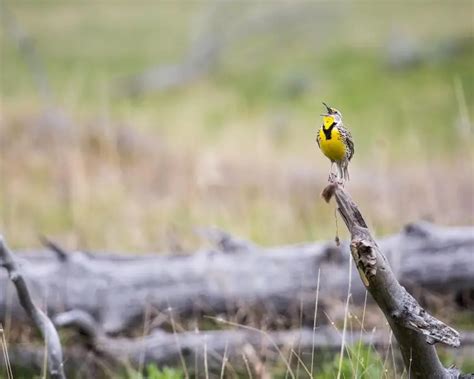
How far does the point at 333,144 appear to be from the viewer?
5.41 feet

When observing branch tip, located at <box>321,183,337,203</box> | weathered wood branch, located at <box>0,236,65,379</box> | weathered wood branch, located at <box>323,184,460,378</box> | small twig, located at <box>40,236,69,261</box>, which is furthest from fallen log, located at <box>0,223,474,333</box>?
branch tip, located at <box>321,183,337,203</box>

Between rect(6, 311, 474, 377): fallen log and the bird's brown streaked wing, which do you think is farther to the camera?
rect(6, 311, 474, 377): fallen log

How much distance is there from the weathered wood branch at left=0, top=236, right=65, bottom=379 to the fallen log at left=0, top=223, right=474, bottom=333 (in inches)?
51.9

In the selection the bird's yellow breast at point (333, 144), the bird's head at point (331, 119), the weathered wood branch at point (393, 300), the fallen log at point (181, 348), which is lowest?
the fallen log at point (181, 348)

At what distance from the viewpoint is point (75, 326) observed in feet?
12.7

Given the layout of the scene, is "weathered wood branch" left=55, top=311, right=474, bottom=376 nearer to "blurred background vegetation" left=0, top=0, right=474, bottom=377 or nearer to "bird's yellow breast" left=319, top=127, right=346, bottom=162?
"blurred background vegetation" left=0, top=0, right=474, bottom=377

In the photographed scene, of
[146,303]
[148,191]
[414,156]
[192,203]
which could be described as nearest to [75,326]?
[146,303]

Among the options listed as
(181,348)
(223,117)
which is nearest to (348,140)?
(181,348)

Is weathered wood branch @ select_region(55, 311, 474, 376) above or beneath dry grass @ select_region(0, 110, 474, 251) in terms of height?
beneath

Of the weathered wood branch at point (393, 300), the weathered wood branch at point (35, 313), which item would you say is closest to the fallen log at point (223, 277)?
the weathered wood branch at point (35, 313)

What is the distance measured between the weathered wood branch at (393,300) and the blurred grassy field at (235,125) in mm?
2030

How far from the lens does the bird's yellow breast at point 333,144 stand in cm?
164

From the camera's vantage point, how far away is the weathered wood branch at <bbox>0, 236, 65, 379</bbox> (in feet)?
9.66

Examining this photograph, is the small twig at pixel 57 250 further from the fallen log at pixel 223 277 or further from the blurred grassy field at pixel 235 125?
the blurred grassy field at pixel 235 125
